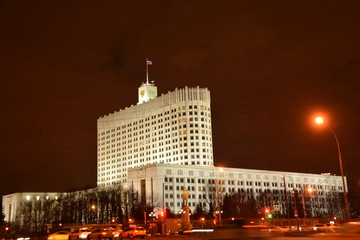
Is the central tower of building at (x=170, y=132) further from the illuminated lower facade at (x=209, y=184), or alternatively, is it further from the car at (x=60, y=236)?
the car at (x=60, y=236)

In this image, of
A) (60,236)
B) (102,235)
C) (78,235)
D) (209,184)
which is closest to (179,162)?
(209,184)

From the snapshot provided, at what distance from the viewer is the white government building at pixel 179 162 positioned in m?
144

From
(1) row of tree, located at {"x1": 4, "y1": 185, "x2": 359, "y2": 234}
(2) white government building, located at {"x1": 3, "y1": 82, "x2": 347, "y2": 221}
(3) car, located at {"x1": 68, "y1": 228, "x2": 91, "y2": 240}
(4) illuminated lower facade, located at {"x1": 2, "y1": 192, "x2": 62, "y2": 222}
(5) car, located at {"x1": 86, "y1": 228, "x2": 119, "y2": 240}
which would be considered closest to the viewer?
(5) car, located at {"x1": 86, "y1": 228, "x2": 119, "y2": 240}

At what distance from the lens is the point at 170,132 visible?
585ft

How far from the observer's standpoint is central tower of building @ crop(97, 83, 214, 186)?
168 metres

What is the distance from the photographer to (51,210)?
137125 mm

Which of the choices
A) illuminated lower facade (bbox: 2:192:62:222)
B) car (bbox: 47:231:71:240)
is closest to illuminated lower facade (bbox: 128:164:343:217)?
illuminated lower facade (bbox: 2:192:62:222)

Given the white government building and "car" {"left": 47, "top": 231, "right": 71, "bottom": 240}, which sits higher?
the white government building

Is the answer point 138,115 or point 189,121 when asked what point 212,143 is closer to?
point 189,121

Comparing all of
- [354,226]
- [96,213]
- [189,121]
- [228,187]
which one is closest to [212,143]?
[189,121]

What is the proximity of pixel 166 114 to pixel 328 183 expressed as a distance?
69032mm

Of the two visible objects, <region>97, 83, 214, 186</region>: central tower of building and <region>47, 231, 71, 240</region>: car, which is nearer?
<region>47, 231, 71, 240</region>: car

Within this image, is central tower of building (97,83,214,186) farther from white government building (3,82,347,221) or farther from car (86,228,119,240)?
car (86,228,119,240)

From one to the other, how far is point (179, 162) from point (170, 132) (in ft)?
48.9
